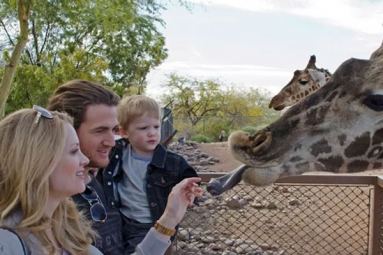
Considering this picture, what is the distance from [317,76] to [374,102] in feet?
22.6

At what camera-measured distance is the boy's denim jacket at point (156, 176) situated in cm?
221

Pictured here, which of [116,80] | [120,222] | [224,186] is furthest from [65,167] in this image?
[116,80]

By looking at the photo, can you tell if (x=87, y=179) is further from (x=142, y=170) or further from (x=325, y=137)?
(x=325, y=137)

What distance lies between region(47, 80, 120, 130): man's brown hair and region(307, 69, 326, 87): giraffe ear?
7.88m

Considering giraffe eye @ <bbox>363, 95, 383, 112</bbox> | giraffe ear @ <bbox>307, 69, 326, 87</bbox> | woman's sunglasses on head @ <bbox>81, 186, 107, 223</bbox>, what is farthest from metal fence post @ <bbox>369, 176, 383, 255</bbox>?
giraffe ear @ <bbox>307, 69, 326, 87</bbox>

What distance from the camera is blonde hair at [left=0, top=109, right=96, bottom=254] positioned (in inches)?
51.7

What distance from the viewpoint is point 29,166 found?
131 cm

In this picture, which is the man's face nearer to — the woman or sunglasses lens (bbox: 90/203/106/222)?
sunglasses lens (bbox: 90/203/106/222)

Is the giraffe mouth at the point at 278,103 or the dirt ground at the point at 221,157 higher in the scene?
the giraffe mouth at the point at 278,103

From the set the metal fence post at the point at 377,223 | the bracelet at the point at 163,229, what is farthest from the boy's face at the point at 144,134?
the metal fence post at the point at 377,223

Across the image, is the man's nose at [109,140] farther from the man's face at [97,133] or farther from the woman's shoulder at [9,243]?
the woman's shoulder at [9,243]

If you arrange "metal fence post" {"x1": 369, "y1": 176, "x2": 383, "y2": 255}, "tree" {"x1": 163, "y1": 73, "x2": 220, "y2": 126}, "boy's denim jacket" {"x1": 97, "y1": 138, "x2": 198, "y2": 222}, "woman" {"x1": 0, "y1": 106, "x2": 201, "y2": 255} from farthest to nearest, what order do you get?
"tree" {"x1": 163, "y1": 73, "x2": 220, "y2": 126} < "metal fence post" {"x1": 369, "y1": 176, "x2": 383, "y2": 255} < "boy's denim jacket" {"x1": 97, "y1": 138, "x2": 198, "y2": 222} < "woman" {"x1": 0, "y1": 106, "x2": 201, "y2": 255}

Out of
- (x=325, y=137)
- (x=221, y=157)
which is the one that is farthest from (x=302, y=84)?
(x=325, y=137)

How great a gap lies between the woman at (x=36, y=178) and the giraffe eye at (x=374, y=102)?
183cm
